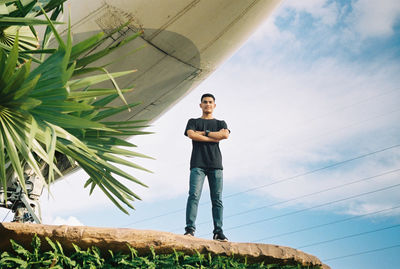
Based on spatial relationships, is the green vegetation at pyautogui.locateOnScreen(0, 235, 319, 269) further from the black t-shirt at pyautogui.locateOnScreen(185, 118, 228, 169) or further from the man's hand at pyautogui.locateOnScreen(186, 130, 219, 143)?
the man's hand at pyautogui.locateOnScreen(186, 130, 219, 143)

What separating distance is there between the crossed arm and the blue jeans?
0.33 m

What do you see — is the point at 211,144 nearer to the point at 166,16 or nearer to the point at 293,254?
the point at 293,254

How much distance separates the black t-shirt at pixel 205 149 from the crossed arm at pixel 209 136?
0.09 meters

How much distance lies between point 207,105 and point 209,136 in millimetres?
378

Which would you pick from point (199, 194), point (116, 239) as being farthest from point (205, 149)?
point (116, 239)

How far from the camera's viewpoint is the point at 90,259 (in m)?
3.27

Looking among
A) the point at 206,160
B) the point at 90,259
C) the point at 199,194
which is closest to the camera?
the point at 90,259

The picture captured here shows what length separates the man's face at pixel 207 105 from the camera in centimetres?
495

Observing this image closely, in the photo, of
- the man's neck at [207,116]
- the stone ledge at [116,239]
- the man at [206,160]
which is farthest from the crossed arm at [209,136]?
the stone ledge at [116,239]

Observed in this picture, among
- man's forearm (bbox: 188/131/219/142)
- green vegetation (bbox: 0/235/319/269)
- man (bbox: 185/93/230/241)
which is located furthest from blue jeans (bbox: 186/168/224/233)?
green vegetation (bbox: 0/235/319/269)

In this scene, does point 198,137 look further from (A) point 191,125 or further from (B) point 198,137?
(A) point 191,125

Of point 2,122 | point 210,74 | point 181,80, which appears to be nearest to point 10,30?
point 2,122

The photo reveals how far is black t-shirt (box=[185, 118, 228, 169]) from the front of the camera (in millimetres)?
4770

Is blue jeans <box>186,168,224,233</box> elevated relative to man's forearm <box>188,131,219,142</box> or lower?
lower
